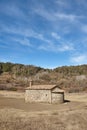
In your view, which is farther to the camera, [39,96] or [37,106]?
[39,96]

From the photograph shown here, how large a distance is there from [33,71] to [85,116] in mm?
150632

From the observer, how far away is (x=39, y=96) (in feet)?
176

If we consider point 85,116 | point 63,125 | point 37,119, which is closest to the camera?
point 63,125

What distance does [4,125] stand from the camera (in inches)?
867

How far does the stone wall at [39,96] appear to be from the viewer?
52938 millimetres

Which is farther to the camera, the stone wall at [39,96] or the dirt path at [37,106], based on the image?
the stone wall at [39,96]

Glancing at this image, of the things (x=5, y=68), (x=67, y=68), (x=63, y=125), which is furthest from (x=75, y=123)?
(x=67, y=68)

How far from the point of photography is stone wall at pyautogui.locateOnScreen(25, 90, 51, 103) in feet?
174

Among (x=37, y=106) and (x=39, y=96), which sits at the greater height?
(x=39, y=96)

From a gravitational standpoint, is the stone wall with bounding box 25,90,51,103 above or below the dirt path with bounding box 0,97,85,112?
above

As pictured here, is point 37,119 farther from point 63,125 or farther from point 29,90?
point 29,90

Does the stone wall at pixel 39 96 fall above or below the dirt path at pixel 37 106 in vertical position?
above

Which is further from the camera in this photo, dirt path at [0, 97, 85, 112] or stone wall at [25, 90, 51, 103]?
stone wall at [25, 90, 51, 103]

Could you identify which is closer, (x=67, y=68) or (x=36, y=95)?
(x=36, y=95)
